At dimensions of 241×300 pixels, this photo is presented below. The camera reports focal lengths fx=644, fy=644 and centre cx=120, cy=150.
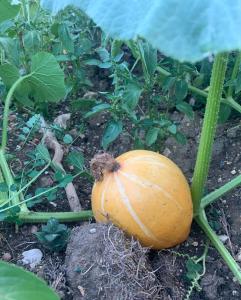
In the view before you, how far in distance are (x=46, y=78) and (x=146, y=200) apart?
0.64 metres

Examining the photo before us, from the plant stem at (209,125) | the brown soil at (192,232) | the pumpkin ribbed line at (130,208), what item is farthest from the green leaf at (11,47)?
the plant stem at (209,125)

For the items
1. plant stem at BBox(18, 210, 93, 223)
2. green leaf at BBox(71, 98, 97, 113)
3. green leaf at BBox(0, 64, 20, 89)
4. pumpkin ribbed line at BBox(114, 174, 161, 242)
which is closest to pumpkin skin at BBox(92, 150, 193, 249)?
pumpkin ribbed line at BBox(114, 174, 161, 242)

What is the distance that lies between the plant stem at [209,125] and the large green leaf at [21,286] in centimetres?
65

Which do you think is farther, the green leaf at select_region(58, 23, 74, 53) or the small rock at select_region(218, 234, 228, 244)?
the green leaf at select_region(58, 23, 74, 53)

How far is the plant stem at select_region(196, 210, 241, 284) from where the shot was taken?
183 cm

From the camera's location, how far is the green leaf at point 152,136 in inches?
81.0

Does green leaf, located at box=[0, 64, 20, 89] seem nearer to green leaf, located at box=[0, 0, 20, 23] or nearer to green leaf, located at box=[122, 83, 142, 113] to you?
green leaf, located at box=[0, 0, 20, 23]

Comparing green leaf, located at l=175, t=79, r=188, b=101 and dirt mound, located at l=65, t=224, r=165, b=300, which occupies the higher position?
green leaf, located at l=175, t=79, r=188, b=101

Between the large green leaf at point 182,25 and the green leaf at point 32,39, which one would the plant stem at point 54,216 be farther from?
the large green leaf at point 182,25

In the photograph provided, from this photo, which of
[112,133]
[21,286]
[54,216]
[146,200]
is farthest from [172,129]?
[21,286]

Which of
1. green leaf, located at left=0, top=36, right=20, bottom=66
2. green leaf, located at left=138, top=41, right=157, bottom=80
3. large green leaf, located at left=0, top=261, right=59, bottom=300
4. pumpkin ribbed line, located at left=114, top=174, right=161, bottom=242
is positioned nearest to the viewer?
large green leaf, located at left=0, top=261, right=59, bottom=300

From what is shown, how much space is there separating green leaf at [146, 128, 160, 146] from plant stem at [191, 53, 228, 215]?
8.2 inches

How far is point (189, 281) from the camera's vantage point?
1.86 m

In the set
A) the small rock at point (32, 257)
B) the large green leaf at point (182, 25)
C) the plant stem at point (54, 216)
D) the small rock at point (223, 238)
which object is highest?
the large green leaf at point (182, 25)
